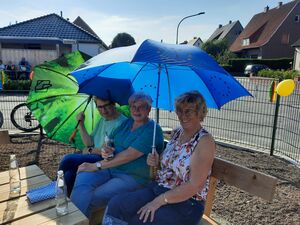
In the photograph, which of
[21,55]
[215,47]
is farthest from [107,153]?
[215,47]

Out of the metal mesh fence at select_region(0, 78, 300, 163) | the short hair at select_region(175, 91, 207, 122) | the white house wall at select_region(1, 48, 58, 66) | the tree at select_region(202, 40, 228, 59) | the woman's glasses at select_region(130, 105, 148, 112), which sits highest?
the tree at select_region(202, 40, 228, 59)

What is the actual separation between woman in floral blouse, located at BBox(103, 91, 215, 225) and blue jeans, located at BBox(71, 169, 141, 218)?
0.71 feet

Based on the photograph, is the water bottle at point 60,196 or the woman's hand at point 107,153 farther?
the woman's hand at point 107,153

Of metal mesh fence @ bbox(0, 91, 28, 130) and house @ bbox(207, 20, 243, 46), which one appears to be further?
house @ bbox(207, 20, 243, 46)

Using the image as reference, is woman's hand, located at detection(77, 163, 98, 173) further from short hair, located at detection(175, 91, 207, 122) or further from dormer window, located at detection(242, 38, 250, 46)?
dormer window, located at detection(242, 38, 250, 46)

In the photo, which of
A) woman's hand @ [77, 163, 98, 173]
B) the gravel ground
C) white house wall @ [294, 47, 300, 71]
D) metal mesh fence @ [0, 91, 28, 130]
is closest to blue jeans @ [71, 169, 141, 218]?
woman's hand @ [77, 163, 98, 173]

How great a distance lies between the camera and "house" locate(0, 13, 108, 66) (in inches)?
744

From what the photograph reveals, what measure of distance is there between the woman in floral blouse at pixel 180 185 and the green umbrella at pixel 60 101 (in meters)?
1.21

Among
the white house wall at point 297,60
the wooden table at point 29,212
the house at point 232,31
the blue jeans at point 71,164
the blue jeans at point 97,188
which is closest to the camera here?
the wooden table at point 29,212

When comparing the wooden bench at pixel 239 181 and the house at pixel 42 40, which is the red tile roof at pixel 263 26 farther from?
the wooden bench at pixel 239 181

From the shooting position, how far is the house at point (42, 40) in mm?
18891

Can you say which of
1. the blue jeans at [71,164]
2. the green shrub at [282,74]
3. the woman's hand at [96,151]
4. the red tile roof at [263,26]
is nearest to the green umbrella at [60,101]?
the woman's hand at [96,151]

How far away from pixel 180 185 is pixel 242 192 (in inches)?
80.2

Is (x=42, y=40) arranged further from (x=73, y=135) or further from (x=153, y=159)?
(x=153, y=159)
